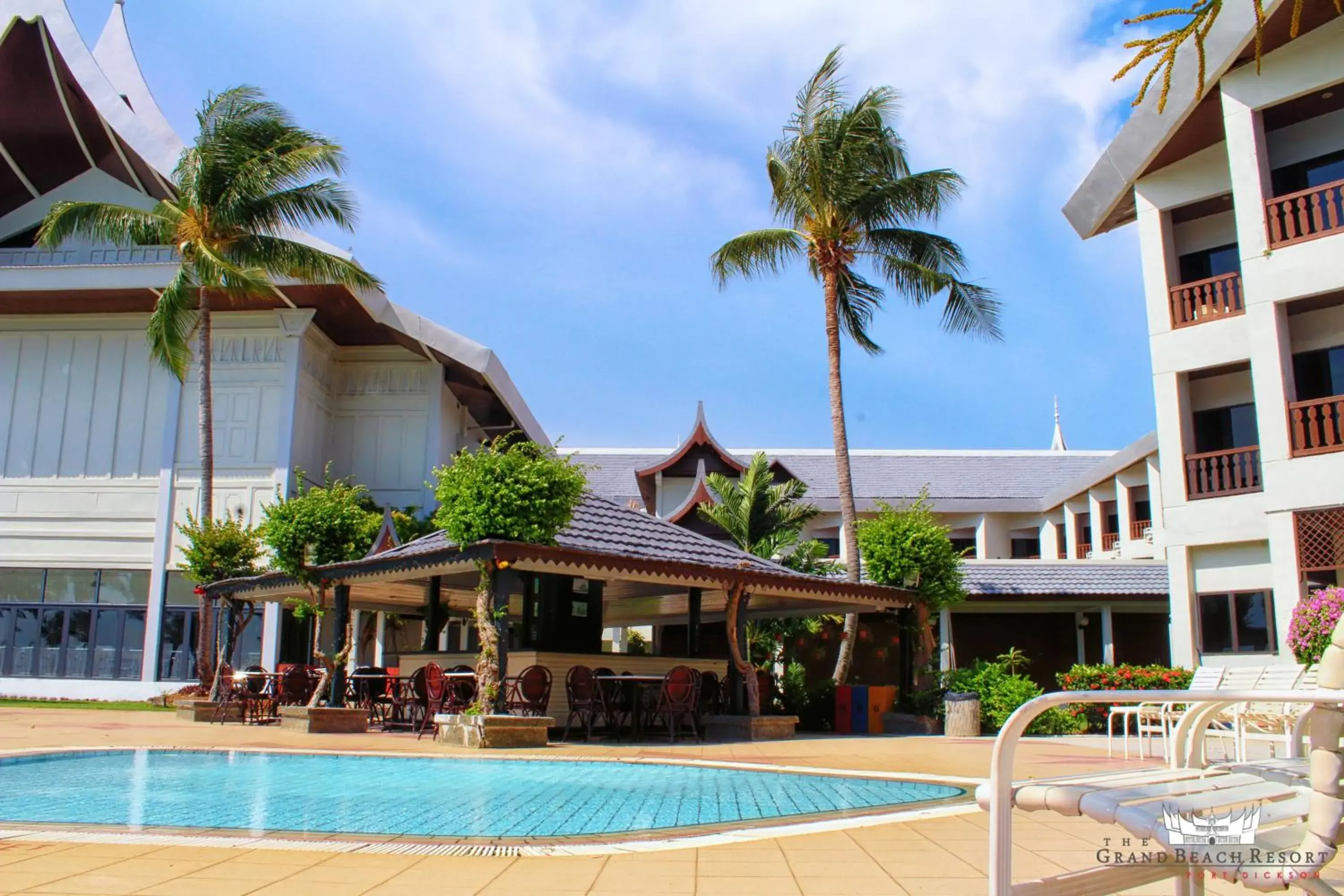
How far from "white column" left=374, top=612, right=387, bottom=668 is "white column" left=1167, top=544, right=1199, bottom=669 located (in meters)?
18.7

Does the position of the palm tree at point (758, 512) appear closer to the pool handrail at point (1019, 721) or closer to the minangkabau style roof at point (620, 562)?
the minangkabau style roof at point (620, 562)

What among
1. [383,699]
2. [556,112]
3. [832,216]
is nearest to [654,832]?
[556,112]

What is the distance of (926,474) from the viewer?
35.8 metres

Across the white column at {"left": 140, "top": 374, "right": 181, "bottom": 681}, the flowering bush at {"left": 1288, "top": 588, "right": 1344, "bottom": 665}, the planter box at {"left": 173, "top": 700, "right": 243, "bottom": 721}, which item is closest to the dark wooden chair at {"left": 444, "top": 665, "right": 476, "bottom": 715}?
the planter box at {"left": 173, "top": 700, "right": 243, "bottom": 721}

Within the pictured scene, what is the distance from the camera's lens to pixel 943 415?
2970 centimetres

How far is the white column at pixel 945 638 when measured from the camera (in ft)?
74.4

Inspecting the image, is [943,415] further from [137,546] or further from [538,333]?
[137,546]

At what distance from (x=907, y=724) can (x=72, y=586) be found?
70.1ft

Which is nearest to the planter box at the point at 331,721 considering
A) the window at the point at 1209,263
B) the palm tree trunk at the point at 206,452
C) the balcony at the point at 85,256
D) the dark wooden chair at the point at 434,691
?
the dark wooden chair at the point at 434,691

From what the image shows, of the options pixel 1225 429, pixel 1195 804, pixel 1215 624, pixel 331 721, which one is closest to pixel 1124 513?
pixel 1225 429

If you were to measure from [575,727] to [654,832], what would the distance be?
9415 mm

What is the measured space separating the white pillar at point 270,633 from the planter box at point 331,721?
11097 millimetres

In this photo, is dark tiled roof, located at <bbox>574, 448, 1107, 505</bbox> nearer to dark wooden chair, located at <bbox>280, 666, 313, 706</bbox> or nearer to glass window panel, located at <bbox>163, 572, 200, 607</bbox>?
glass window panel, located at <bbox>163, 572, 200, 607</bbox>

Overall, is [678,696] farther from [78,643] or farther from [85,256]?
[85,256]
